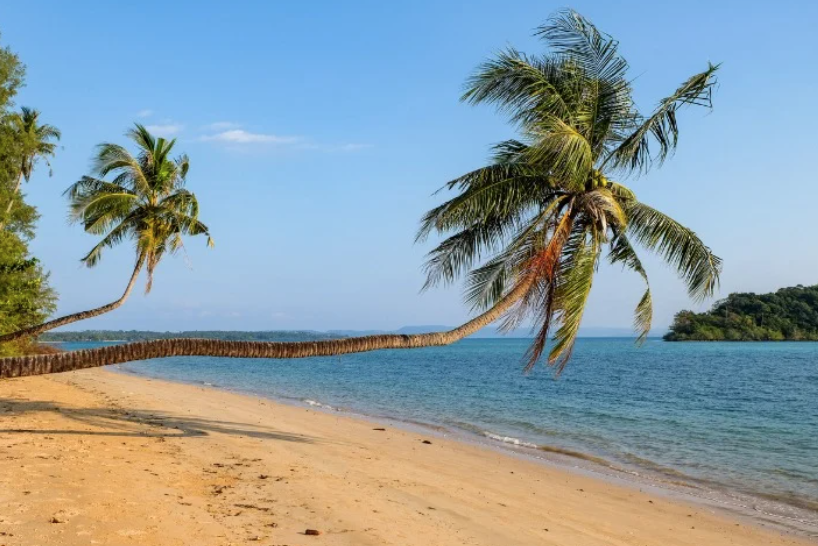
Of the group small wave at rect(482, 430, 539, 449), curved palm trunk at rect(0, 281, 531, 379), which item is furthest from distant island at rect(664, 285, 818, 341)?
curved palm trunk at rect(0, 281, 531, 379)

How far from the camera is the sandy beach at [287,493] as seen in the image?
6551 millimetres

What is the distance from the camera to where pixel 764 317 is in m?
109

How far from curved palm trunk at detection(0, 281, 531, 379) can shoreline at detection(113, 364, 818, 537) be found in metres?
5.93

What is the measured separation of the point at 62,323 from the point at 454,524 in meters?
11.5

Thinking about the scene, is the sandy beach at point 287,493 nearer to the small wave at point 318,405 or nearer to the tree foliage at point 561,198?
the tree foliage at point 561,198

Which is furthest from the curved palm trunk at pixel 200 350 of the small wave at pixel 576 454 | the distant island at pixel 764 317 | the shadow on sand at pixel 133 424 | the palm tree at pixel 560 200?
the distant island at pixel 764 317

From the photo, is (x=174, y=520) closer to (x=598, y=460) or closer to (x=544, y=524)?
(x=544, y=524)

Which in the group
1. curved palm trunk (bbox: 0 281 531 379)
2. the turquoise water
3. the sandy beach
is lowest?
the turquoise water

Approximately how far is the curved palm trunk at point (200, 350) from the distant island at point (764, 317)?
112m

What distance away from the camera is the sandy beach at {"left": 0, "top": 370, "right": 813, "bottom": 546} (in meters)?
6.55

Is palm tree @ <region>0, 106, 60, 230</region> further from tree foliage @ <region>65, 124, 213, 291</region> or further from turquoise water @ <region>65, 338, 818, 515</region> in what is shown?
turquoise water @ <region>65, 338, 818, 515</region>

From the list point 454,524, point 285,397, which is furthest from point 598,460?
point 285,397

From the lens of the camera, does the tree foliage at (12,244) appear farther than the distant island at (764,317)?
No

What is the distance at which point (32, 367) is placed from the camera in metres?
6.21
